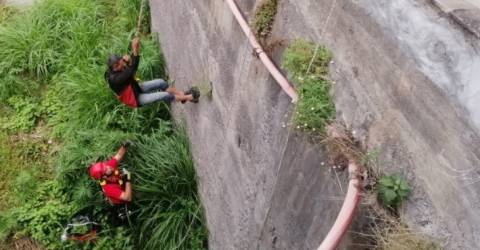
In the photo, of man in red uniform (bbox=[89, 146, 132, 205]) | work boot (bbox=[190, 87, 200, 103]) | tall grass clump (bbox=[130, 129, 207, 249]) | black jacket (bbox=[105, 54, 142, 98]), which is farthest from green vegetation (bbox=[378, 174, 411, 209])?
man in red uniform (bbox=[89, 146, 132, 205])

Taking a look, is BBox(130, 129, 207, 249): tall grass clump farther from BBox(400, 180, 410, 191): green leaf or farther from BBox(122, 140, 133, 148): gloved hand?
BBox(400, 180, 410, 191): green leaf

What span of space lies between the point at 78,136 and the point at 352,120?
4.84m

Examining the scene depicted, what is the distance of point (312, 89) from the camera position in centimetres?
333

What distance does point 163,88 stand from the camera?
6809 millimetres

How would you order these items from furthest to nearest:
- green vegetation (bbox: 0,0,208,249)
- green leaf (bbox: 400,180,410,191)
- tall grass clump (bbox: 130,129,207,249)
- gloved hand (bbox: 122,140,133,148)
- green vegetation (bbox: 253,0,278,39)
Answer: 1. gloved hand (bbox: 122,140,133,148)
2. green vegetation (bbox: 0,0,208,249)
3. tall grass clump (bbox: 130,129,207,249)
4. green vegetation (bbox: 253,0,278,39)
5. green leaf (bbox: 400,180,410,191)

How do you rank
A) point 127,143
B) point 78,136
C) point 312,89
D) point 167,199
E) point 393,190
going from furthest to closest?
1. point 78,136
2. point 127,143
3. point 167,199
4. point 312,89
5. point 393,190

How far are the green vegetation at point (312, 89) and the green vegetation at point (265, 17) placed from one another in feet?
1.82

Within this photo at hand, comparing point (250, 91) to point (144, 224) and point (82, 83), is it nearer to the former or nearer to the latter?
point (144, 224)

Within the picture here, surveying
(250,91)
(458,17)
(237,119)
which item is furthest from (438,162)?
(237,119)

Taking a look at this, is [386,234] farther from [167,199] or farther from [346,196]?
[167,199]

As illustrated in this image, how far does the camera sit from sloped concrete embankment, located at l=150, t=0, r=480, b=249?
2.44 meters

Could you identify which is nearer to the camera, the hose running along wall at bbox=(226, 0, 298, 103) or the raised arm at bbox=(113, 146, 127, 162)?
the hose running along wall at bbox=(226, 0, 298, 103)

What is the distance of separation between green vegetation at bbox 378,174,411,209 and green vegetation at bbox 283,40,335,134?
0.58 m

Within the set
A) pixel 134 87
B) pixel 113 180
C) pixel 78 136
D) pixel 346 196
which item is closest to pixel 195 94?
pixel 134 87
